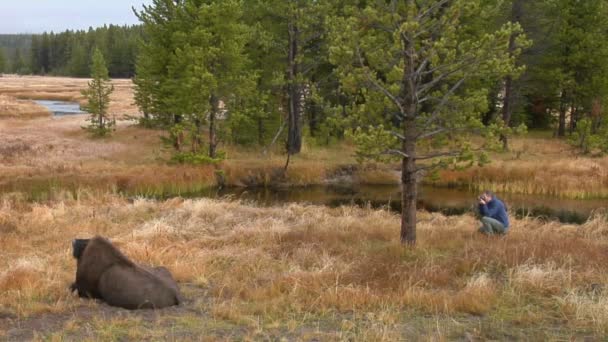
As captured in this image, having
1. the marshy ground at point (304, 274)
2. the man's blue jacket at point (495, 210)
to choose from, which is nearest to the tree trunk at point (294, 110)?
the marshy ground at point (304, 274)

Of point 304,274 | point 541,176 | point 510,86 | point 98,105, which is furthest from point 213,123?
point 304,274

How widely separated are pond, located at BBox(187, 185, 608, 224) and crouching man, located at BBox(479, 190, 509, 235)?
27.9ft

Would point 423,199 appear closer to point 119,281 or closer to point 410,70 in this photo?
point 410,70

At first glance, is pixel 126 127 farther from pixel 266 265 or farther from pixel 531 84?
pixel 266 265

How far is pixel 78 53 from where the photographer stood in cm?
13075

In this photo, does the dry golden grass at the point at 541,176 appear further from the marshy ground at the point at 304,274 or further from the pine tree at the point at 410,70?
the pine tree at the point at 410,70

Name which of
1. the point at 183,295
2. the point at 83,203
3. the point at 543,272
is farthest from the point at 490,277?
the point at 83,203

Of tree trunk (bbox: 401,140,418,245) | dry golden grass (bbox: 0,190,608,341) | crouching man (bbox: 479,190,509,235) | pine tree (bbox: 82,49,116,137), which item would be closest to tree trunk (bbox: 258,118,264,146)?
pine tree (bbox: 82,49,116,137)

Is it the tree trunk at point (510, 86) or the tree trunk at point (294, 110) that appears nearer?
the tree trunk at point (294, 110)

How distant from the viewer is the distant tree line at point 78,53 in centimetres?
12100

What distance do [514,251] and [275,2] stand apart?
22543mm

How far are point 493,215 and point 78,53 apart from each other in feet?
426

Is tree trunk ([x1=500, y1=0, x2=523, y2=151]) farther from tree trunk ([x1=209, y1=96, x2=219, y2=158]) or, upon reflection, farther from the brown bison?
the brown bison

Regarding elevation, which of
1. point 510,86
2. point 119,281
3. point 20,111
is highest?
point 510,86
